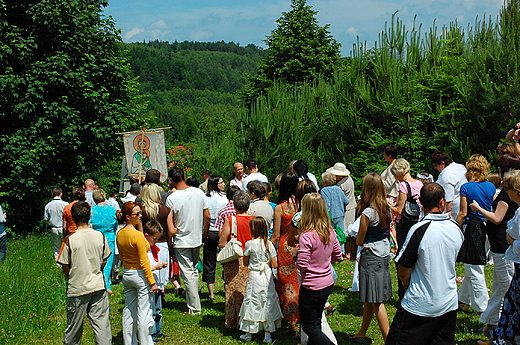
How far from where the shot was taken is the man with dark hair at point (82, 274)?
5.54 metres

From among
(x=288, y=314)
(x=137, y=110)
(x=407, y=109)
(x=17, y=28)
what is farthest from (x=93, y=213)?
(x=137, y=110)

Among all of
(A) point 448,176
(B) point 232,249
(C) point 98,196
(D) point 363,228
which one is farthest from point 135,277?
(A) point 448,176

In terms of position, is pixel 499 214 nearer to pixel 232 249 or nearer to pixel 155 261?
pixel 232 249

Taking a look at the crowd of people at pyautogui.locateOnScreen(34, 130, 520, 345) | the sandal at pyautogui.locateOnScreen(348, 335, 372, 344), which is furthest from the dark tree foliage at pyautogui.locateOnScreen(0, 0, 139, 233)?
the sandal at pyautogui.locateOnScreen(348, 335, 372, 344)

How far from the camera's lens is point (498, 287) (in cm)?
588

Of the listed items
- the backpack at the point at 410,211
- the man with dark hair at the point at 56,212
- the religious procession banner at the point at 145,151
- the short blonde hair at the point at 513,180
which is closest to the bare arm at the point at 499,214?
the short blonde hair at the point at 513,180

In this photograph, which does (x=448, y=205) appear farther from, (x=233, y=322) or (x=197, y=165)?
(x=197, y=165)

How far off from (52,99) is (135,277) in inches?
672

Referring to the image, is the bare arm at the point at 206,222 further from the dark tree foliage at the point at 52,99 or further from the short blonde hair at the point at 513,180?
the dark tree foliage at the point at 52,99

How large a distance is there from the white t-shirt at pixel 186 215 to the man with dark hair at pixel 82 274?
6.49 feet

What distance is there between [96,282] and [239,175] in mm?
5453

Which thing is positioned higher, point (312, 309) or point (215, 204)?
point (215, 204)

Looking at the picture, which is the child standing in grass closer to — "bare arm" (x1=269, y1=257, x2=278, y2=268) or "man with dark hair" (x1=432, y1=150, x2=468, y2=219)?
"bare arm" (x1=269, y1=257, x2=278, y2=268)

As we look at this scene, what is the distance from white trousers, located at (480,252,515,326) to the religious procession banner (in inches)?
442
